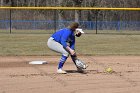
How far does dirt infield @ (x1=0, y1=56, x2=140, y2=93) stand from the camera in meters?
9.14

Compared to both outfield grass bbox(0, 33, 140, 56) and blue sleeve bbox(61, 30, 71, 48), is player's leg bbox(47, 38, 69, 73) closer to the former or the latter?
blue sleeve bbox(61, 30, 71, 48)

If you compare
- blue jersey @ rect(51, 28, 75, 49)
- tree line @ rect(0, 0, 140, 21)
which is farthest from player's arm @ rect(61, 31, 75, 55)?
tree line @ rect(0, 0, 140, 21)

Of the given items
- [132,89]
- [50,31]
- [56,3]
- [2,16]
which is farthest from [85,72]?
[56,3]

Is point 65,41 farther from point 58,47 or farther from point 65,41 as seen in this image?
point 58,47

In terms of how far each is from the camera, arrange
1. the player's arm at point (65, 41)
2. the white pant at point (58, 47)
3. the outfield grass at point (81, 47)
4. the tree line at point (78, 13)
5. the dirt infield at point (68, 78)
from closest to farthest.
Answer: the dirt infield at point (68, 78) → the player's arm at point (65, 41) → the white pant at point (58, 47) → the outfield grass at point (81, 47) → the tree line at point (78, 13)

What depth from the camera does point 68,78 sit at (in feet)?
35.7

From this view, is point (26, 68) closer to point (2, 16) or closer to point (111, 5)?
point (2, 16)

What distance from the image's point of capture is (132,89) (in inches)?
363

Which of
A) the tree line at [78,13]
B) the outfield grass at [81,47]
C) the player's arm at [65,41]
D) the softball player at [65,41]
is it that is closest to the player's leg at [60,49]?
the softball player at [65,41]

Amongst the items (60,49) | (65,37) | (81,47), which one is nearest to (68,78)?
(60,49)

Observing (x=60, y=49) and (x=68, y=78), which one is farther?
(x=60, y=49)

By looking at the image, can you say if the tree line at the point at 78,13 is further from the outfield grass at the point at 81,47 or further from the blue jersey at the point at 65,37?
the blue jersey at the point at 65,37

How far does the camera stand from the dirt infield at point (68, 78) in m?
9.14

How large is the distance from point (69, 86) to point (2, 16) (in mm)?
37156
